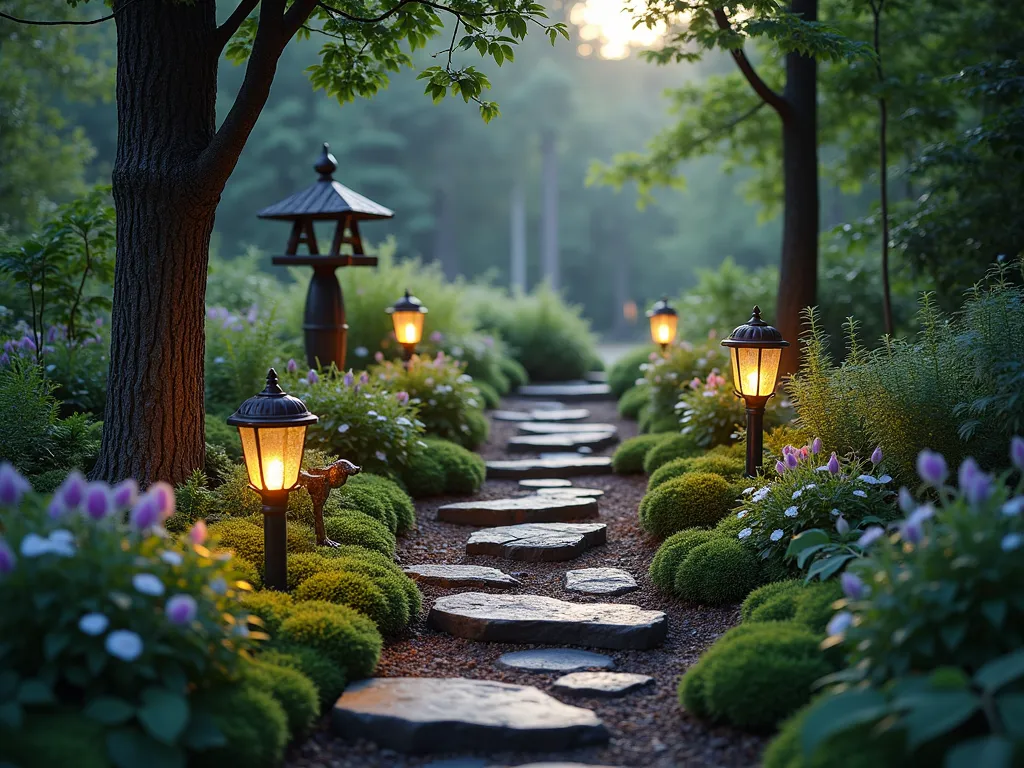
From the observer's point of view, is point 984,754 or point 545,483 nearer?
point 984,754

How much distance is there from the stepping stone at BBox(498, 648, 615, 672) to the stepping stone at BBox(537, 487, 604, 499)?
2423 millimetres

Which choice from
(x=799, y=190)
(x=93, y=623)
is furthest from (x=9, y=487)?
(x=799, y=190)

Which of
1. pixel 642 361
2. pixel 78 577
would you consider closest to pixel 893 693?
pixel 78 577

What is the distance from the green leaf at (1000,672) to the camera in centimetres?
211

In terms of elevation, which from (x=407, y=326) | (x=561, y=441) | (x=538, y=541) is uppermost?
(x=407, y=326)

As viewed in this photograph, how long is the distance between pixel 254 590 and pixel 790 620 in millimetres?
2122

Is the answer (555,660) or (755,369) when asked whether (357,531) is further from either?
(755,369)

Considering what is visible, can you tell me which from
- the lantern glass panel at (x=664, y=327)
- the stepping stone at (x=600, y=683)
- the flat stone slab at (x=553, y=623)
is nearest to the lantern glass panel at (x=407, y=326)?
the lantern glass panel at (x=664, y=327)

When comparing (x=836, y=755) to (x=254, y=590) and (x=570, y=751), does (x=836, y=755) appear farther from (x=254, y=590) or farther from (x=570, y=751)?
(x=254, y=590)

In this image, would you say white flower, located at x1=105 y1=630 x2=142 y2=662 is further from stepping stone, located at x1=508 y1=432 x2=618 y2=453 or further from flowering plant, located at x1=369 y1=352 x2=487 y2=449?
stepping stone, located at x1=508 y1=432 x2=618 y2=453

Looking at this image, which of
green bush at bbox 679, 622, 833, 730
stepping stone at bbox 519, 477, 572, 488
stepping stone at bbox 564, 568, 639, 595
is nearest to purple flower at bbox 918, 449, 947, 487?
green bush at bbox 679, 622, 833, 730

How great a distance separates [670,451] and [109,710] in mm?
4951

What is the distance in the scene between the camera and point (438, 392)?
7.59 meters

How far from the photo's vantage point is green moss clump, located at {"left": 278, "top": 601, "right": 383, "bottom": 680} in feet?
11.0
